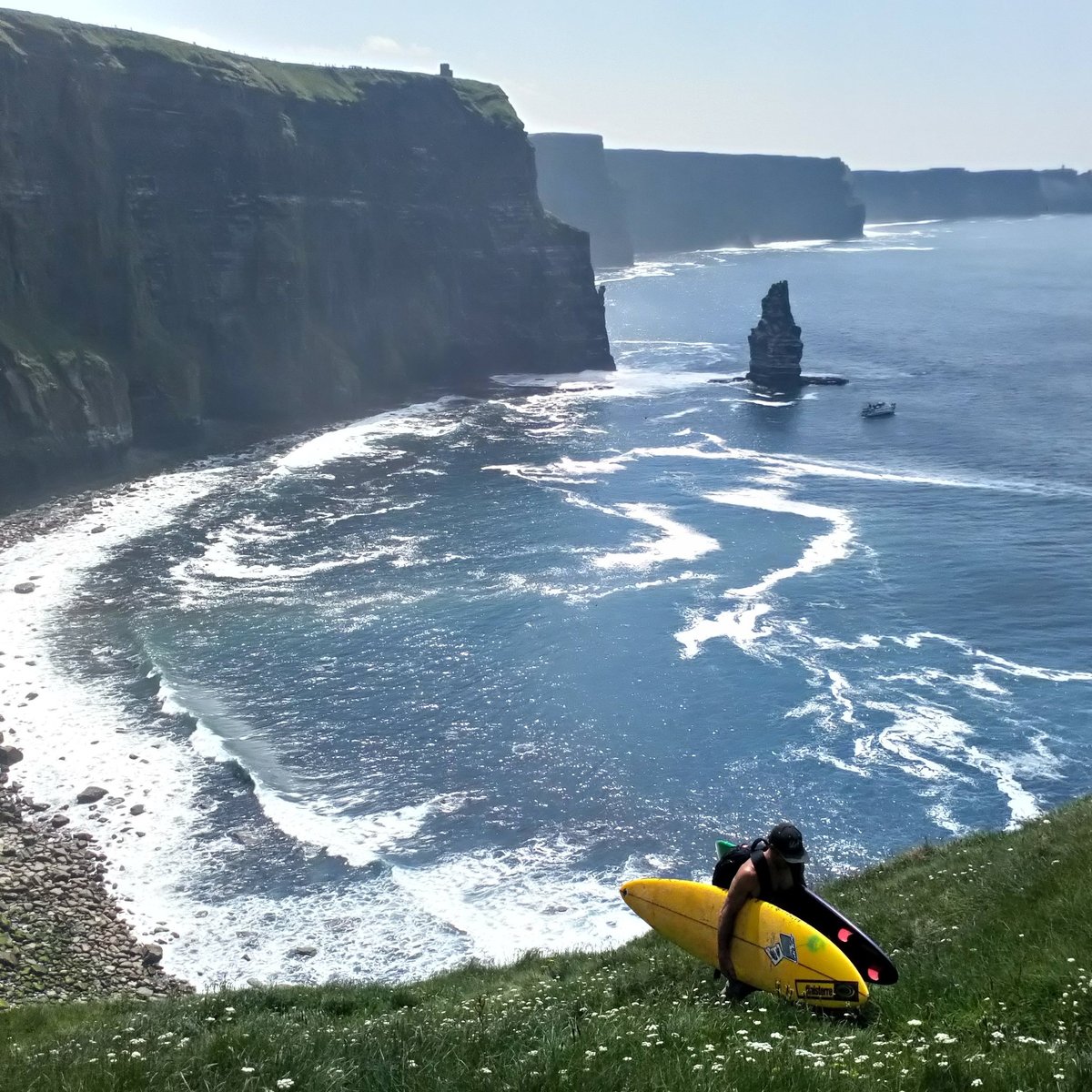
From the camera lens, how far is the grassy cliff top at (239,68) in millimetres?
86000

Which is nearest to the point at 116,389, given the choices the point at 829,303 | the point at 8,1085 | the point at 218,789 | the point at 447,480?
the point at 447,480

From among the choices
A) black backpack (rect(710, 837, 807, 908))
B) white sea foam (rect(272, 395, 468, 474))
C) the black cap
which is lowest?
white sea foam (rect(272, 395, 468, 474))

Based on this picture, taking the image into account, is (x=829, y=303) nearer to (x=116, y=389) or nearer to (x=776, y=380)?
(x=776, y=380)

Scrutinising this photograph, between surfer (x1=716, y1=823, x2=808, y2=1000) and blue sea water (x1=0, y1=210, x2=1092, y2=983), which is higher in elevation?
surfer (x1=716, y1=823, x2=808, y2=1000)

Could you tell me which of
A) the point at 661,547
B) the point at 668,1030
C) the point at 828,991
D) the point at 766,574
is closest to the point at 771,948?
the point at 828,991

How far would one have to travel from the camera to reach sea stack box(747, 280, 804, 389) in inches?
4606

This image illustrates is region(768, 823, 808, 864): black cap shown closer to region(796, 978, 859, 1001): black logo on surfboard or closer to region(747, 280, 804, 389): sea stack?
region(796, 978, 859, 1001): black logo on surfboard

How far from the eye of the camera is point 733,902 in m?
13.1

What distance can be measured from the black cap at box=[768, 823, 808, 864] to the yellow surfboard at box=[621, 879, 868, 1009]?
64 cm

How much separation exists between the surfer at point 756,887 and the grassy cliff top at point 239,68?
88.8 metres

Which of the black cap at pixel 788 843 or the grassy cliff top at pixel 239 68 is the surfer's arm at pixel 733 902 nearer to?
the black cap at pixel 788 843

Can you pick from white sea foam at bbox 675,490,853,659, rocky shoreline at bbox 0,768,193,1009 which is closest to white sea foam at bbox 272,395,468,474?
white sea foam at bbox 675,490,853,659

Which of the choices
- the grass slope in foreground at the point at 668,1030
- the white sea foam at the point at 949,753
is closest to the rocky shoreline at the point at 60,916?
the grass slope in foreground at the point at 668,1030

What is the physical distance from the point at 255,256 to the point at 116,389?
972 inches
